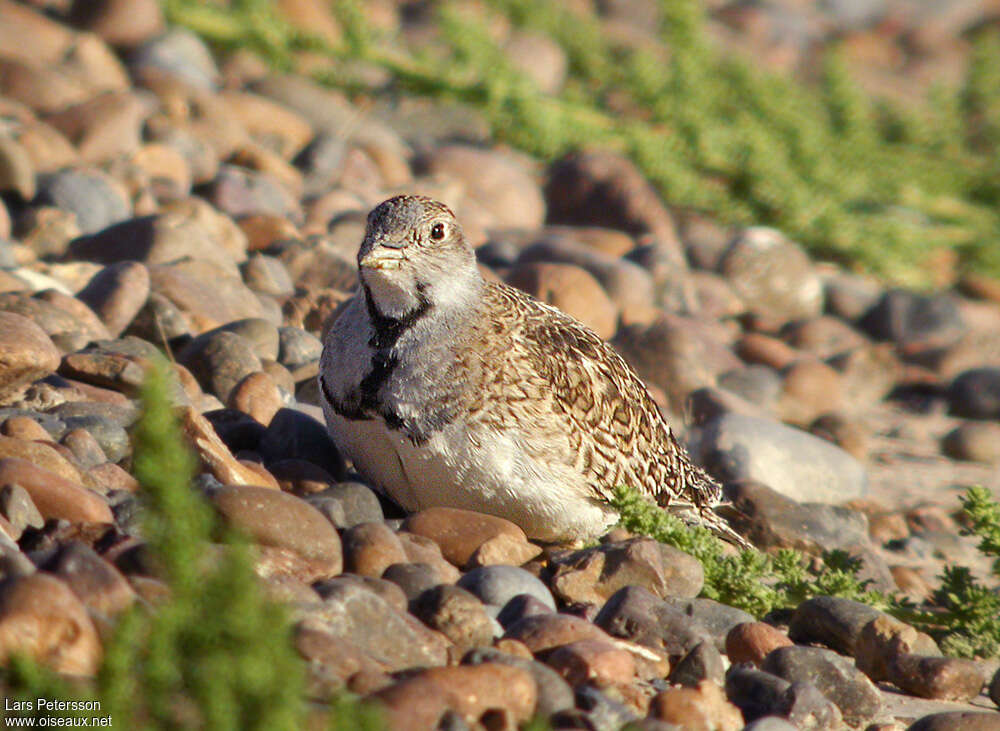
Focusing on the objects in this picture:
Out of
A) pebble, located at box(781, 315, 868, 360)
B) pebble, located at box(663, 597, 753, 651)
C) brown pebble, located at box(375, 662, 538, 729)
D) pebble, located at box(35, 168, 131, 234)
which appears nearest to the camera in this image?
brown pebble, located at box(375, 662, 538, 729)

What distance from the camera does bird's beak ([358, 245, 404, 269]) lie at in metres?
5.90

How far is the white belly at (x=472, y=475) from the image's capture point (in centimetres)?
576

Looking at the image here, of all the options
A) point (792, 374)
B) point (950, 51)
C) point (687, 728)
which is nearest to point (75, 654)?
point (687, 728)

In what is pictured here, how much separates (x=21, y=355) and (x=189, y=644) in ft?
9.50

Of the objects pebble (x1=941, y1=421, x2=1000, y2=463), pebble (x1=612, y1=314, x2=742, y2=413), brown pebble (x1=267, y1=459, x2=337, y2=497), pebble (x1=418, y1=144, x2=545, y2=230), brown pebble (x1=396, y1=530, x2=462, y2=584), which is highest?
pebble (x1=418, y1=144, x2=545, y2=230)

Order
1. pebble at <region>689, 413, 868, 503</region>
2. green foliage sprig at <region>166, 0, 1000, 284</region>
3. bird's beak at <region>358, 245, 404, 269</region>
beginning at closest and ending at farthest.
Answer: bird's beak at <region>358, 245, 404, 269</region> < pebble at <region>689, 413, 868, 503</region> < green foliage sprig at <region>166, 0, 1000, 284</region>

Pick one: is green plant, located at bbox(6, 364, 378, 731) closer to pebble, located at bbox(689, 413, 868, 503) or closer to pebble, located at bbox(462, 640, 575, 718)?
pebble, located at bbox(462, 640, 575, 718)

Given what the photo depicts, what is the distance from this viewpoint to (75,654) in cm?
370

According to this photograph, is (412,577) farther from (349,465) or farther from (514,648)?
(349,465)

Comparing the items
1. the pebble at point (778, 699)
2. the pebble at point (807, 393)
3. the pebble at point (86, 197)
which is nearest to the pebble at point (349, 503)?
the pebble at point (778, 699)

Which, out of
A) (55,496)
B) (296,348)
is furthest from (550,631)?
(296,348)

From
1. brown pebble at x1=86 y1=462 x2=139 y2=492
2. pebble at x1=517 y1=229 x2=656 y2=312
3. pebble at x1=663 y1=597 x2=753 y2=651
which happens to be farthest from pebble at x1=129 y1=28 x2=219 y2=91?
pebble at x1=663 y1=597 x2=753 y2=651

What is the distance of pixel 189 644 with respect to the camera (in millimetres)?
3215

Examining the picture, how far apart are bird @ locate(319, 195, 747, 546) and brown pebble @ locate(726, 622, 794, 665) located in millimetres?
1058
